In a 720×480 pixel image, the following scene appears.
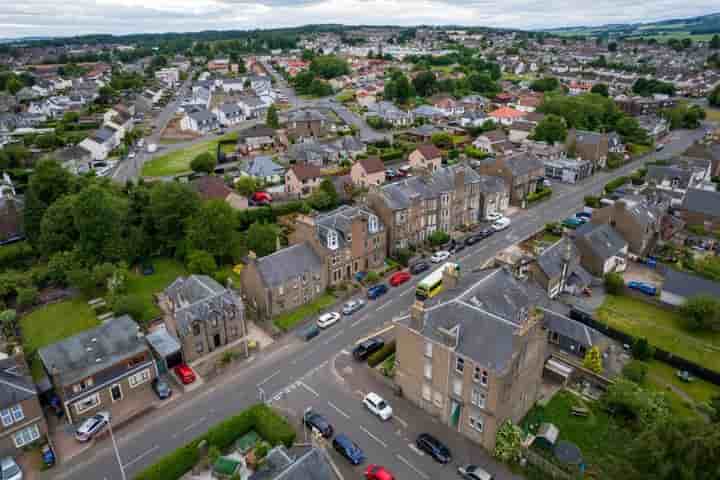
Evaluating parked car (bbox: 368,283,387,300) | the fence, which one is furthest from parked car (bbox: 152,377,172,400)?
the fence

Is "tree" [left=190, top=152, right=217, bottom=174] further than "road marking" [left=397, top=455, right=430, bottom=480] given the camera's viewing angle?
Yes

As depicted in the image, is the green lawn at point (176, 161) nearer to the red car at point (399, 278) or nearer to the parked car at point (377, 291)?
the red car at point (399, 278)

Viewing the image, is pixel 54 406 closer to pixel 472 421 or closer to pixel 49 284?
pixel 49 284

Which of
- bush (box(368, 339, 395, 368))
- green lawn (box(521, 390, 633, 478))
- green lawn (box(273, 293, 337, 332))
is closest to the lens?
green lawn (box(521, 390, 633, 478))

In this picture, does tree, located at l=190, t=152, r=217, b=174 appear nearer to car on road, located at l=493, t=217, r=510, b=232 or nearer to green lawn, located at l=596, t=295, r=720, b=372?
car on road, located at l=493, t=217, r=510, b=232

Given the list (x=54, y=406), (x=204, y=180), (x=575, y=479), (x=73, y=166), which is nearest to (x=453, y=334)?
(x=575, y=479)

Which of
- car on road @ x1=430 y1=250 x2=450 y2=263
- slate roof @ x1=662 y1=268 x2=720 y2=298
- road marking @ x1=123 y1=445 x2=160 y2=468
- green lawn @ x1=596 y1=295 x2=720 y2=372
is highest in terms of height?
slate roof @ x1=662 y1=268 x2=720 y2=298

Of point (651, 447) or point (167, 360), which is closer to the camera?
point (651, 447)
